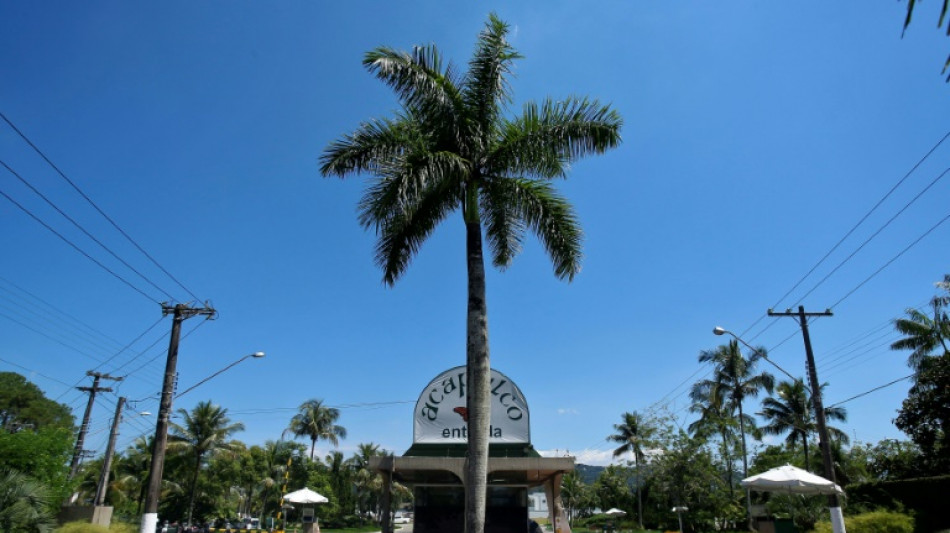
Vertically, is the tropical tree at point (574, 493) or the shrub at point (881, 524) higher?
the tropical tree at point (574, 493)

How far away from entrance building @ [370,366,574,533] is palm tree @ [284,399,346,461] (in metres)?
40.2

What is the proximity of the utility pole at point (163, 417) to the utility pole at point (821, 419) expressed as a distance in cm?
2005

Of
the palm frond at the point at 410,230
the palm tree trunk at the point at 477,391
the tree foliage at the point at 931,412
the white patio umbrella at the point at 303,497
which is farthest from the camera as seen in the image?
the tree foliage at the point at 931,412

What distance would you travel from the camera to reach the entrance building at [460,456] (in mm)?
18781

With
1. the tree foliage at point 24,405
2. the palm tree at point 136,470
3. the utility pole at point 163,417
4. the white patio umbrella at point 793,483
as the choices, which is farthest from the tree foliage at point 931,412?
the tree foliage at point 24,405

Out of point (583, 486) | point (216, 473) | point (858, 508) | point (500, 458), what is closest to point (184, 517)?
point (216, 473)

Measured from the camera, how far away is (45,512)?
1844cm

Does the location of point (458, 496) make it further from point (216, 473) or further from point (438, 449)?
point (216, 473)

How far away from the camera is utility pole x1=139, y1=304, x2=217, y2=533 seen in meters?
17.6

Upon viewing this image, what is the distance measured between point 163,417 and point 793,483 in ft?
63.6

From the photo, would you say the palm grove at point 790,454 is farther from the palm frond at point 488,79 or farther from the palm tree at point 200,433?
the palm tree at point 200,433

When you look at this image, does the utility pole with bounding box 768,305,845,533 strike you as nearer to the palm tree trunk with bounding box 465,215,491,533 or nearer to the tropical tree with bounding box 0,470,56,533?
the palm tree trunk with bounding box 465,215,491,533

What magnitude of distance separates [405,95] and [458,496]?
14342 mm

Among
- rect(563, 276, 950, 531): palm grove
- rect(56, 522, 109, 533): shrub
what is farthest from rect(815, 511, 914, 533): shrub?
rect(56, 522, 109, 533): shrub
